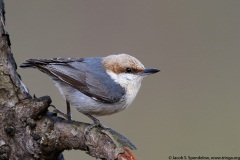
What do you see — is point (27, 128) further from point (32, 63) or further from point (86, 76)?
point (86, 76)

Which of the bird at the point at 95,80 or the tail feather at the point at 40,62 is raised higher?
the tail feather at the point at 40,62

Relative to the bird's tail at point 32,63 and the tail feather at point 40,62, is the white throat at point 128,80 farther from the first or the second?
the bird's tail at point 32,63

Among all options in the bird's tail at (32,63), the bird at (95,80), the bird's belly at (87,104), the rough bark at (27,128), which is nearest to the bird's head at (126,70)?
the bird at (95,80)

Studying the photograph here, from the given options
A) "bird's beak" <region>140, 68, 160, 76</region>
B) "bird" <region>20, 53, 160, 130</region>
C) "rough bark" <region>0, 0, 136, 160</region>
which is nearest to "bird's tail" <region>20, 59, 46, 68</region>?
"bird" <region>20, 53, 160, 130</region>

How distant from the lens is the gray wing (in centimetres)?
298

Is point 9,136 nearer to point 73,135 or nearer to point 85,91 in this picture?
point 73,135

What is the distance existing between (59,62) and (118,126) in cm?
172

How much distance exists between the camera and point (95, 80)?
3.08 metres

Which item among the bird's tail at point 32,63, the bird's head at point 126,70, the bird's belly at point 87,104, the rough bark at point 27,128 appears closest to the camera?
the rough bark at point 27,128

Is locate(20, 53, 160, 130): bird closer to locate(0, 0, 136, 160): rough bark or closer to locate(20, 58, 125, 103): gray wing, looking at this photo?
locate(20, 58, 125, 103): gray wing

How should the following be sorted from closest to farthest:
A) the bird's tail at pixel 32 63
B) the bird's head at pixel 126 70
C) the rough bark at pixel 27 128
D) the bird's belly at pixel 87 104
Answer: the rough bark at pixel 27 128
the bird's tail at pixel 32 63
the bird's belly at pixel 87 104
the bird's head at pixel 126 70

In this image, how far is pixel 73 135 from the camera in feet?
7.83

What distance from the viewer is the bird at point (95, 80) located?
2.98 m

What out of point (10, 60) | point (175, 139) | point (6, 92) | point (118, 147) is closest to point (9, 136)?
point (6, 92)
